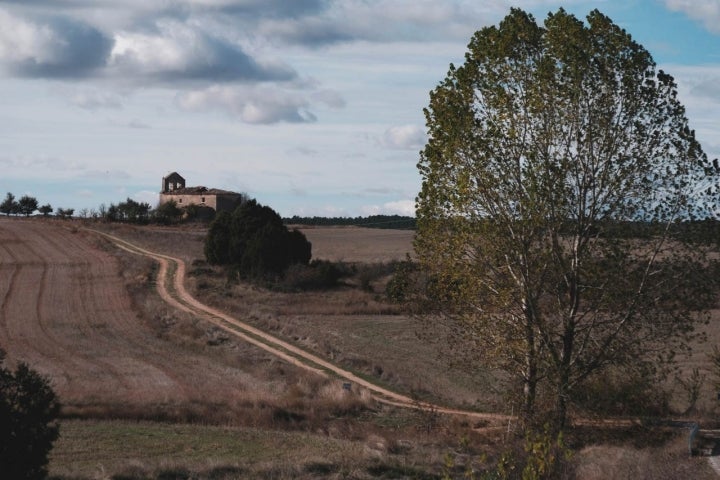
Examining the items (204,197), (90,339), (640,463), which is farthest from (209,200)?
(640,463)

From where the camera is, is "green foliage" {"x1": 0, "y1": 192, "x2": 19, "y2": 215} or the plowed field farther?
"green foliage" {"x1": 0, "y1": 192, "x2": 19, "y2": 215}

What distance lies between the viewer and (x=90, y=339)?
1761 inches

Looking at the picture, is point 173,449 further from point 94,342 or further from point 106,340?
point 106,340

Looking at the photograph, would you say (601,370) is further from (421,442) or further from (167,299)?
(167,299)

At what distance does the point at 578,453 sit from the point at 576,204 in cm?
555

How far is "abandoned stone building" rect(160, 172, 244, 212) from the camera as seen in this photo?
416ft

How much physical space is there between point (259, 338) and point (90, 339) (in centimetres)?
784

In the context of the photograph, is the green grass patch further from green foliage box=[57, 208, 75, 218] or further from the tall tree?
green foliage box=[57, 208, 75, 218]

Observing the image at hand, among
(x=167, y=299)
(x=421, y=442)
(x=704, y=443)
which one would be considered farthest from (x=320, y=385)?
(x=167, y=299)

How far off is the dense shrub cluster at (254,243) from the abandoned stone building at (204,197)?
52.0 m

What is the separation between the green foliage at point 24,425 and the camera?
1451 cm

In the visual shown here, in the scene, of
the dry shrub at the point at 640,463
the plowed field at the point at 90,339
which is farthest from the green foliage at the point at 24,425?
the plowed field at the point at 90,339

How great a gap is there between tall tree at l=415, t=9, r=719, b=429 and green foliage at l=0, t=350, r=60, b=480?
10.1 m

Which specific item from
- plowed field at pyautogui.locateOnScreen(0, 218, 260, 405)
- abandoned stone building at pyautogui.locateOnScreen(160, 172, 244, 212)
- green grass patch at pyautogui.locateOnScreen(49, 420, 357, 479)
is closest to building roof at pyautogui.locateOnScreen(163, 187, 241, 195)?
abandoned stone building at pyautogui.locateOnScreen(160, 172, 244, 212)
